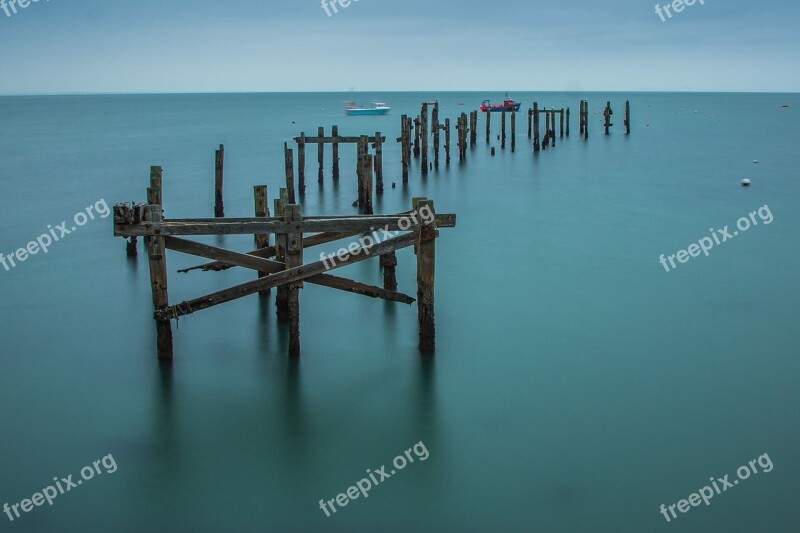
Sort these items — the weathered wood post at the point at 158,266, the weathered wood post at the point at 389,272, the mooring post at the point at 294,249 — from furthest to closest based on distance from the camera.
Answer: the weathered wood post at the point at 389,272 < the mooring post at the point at 294,249 < the weathered wood post at the point at 158,266

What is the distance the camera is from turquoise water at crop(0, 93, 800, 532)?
8109 millimetres

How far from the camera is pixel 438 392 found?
1060 centimetres

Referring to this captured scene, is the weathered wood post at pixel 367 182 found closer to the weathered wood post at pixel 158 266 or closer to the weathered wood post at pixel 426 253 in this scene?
the weathered wood post at pixel 426 253

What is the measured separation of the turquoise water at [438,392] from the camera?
8.11 metres

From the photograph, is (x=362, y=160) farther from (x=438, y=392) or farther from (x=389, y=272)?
(x=438, y=392)

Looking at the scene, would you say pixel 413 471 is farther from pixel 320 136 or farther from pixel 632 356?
pixel 320 136

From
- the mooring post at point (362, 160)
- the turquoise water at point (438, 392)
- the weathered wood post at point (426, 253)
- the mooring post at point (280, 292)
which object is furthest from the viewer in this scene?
the mooring post at point (362, 160)

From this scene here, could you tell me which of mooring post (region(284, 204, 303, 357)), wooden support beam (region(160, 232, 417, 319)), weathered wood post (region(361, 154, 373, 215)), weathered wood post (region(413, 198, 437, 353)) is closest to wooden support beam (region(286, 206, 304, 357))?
mooring post (region(284, 204, 303, 357))

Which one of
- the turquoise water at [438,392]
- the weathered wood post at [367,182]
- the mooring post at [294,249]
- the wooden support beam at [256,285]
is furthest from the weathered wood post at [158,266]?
the weathered wood post at [367,182]

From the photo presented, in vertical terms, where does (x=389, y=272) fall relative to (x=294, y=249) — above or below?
below

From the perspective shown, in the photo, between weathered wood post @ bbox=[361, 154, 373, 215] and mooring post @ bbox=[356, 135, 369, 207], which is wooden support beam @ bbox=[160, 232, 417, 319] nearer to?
weathered wood post @ bbox=[361, 154, 373, 215]

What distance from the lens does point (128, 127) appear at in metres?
73.9

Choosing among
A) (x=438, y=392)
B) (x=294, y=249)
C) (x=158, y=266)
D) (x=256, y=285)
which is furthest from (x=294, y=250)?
(x=438, y=392)

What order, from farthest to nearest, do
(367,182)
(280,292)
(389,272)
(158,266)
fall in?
(367,182), (389,272), (280,292), (158,266)
